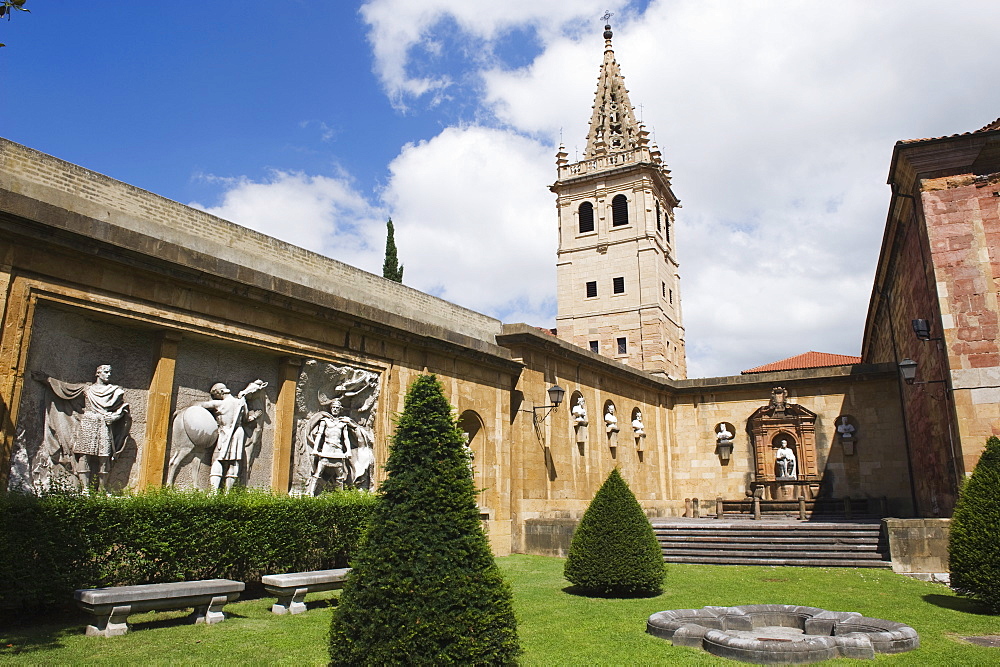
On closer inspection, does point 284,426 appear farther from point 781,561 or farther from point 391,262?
point 391,262

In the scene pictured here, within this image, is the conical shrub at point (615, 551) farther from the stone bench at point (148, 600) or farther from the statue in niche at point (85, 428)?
the statue in niche at point (85, 428)

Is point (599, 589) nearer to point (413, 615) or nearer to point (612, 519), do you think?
point (612, 519)

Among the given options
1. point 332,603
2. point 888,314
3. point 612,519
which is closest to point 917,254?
point 888,314

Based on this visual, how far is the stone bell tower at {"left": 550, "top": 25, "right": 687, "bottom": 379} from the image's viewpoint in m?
54.4

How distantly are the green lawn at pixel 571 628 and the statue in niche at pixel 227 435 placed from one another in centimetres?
226

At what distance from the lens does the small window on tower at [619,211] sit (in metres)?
56.8

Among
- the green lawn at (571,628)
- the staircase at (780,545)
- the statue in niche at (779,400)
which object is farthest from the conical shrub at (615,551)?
the statue in niche at (779,400)

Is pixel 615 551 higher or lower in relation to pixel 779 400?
lower

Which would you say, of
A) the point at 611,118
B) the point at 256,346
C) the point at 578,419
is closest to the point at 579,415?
the point at 578,419

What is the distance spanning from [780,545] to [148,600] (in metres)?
12.8

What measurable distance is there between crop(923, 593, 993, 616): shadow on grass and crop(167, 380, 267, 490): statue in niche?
410 inches

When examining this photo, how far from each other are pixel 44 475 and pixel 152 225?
4453mm

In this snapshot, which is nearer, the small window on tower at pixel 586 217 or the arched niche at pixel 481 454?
the arched niche at pixel 481 454

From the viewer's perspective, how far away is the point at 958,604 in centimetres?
1012
